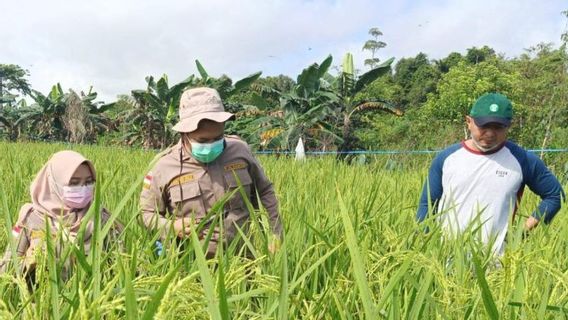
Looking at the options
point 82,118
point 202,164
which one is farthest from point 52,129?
point 202,164

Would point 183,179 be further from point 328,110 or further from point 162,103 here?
point 162,103

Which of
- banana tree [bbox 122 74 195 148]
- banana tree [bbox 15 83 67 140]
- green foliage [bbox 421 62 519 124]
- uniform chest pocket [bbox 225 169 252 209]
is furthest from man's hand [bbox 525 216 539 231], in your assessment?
banana tree [bbox 15 83 67 140]

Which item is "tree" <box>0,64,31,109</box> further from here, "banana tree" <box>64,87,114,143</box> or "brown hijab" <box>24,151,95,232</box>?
"brown hijab" <box>24,151,95,232</box>

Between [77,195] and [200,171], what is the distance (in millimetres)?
452

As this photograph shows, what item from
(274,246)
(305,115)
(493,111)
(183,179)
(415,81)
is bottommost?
(274,246)

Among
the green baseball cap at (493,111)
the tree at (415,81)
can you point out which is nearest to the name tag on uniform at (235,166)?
the green baseball cap at (493,111)

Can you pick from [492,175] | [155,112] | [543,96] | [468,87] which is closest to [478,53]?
[468,87]

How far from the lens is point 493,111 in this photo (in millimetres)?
1765

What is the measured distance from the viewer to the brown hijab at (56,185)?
56.1 inches

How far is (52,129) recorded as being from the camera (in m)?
16.0

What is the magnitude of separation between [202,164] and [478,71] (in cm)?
1421

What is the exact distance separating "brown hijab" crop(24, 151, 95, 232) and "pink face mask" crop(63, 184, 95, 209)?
0.04 feet

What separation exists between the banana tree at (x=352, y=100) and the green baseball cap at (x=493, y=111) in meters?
7.36

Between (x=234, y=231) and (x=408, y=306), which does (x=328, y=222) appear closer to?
(x=234, y=231)
